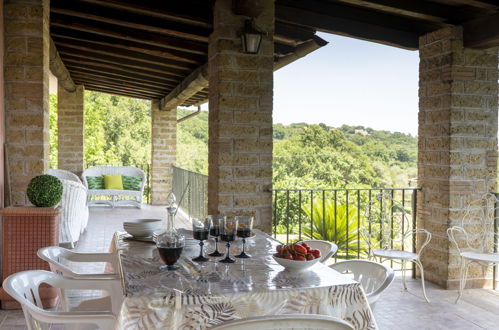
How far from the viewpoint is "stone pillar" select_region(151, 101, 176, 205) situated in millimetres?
10398

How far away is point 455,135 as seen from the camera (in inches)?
172

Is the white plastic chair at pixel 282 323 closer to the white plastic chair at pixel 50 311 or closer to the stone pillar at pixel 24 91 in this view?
the white plastic chair at pixel 50 311

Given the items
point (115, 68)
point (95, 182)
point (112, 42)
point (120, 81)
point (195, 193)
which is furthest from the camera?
point (95, 182)

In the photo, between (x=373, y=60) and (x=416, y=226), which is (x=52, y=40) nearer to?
(x=416, y=226)

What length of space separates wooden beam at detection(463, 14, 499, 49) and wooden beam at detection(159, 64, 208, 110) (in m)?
3.00

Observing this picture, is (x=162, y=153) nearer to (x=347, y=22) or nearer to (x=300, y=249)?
(x=347, y=22)

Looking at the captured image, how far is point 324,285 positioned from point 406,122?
2272cm

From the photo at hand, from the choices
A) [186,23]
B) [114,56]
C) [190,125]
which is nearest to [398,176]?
[190,125]

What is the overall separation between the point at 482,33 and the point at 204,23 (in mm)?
2369

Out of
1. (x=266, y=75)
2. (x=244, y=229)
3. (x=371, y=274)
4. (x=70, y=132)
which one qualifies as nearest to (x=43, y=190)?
(x=266, y=75)

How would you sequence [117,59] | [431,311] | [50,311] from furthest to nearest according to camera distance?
[117,59]
[431,311]
[50,311]

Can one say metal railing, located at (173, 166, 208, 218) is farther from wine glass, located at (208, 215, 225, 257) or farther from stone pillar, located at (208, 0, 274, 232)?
wine glass, located at (208, 215, 225, 257)

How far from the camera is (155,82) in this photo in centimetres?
858

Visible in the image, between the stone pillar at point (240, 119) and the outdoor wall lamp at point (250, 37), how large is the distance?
0.39ft
